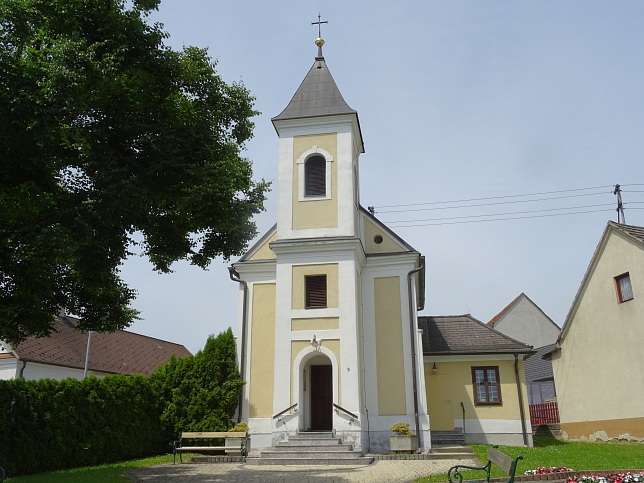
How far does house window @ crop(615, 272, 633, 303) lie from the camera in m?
21.4

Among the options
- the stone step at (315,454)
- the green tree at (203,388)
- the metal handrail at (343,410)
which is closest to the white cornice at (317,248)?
the green tree at (203,388)

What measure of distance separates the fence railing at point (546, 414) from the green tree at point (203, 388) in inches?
647

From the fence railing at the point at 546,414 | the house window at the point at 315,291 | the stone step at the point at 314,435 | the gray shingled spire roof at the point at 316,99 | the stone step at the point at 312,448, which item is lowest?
the stone step at the point at 312,448

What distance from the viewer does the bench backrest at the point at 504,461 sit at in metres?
7.68

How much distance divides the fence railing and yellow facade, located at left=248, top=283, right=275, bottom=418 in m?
15.2

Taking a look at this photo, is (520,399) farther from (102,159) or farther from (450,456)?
(102,159)

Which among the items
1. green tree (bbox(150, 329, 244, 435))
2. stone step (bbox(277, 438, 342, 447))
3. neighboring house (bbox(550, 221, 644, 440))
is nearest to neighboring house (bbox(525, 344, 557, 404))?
neighboring house (bbox(550, 221, 644, 440))

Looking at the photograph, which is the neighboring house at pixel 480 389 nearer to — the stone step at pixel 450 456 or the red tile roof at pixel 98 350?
the stone step at pixel 450 456

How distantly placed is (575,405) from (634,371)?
4.22m

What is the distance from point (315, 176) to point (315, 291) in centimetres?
436

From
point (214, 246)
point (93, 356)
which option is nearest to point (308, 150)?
point (214, 246)

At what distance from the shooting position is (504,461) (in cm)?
810

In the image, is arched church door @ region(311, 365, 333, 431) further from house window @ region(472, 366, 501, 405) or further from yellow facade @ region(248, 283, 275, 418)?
house window @ region(472, 366, 501, 405)

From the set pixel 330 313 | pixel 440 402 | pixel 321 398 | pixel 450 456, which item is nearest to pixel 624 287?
pixel 440 402
